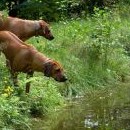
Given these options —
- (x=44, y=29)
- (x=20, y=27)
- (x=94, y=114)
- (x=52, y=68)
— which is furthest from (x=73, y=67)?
(x=94, y=114)

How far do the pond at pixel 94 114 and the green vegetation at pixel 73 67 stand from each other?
250 millimetres

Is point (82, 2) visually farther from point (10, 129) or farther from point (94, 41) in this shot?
point (10, 129)

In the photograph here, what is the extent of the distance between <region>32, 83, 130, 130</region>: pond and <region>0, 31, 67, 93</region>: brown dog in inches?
31.3

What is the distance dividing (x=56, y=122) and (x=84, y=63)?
398cm

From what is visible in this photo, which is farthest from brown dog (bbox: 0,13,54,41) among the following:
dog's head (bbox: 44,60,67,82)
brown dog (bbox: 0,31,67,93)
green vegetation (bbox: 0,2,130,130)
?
dog's head (bbox: 44,60,67,82)

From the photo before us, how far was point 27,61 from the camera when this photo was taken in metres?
10.4

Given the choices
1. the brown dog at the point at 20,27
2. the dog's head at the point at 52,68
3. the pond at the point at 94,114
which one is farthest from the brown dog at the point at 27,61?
the brown dog at the point at 20,27

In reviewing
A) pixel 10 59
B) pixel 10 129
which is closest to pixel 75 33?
pixel 10 59

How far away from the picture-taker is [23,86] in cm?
1040

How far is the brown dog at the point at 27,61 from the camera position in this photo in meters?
10.3

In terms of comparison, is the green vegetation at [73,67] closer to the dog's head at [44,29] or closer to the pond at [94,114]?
the pond at [94,114]

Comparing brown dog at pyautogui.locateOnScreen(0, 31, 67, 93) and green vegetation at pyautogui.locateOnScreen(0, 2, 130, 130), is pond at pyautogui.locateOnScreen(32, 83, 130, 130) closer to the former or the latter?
green vegetation at pyautogui.locateOnScreen(0, 2, 130, 130)

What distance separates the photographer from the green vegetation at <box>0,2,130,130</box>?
9445 mm

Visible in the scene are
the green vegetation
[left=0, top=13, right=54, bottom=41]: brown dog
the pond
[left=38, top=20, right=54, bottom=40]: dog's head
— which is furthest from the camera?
[left=38, top=20, right=54, bottom=40]: dog's head
